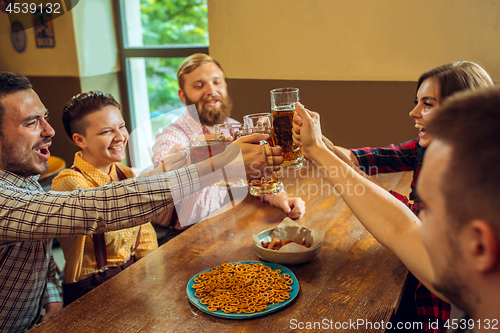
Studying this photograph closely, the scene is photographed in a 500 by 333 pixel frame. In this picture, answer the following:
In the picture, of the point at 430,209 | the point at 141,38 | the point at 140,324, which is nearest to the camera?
the point at 430,209

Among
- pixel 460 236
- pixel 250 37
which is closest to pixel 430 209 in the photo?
pixel 460 236

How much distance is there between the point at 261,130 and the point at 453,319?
2.47 ft

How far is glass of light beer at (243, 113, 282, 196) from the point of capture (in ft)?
4.24

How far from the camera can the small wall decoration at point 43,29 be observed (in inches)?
144

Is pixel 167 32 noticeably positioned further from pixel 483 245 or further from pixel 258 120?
pixel 483 245

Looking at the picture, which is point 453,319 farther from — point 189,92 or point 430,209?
point 189,92

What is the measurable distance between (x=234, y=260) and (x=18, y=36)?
3763 millimetres

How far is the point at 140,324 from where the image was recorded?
102 cm

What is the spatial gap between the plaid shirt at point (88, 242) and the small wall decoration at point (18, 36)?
280cm

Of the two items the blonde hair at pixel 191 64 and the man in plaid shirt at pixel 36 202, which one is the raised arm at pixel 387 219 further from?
the blonde hair at pixel 191 64

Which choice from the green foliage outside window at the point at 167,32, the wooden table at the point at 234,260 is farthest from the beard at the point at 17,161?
the green foliage outside window at the point at 167,32

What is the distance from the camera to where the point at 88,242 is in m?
1.58

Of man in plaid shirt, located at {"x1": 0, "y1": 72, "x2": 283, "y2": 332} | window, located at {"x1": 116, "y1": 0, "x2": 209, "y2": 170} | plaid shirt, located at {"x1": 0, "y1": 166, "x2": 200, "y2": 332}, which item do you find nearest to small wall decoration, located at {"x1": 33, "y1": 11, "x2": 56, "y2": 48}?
window, located at {"x1": 116, "y1": 0, "x2": 209, "y2": 170}

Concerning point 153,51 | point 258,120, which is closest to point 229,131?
point 258,120
